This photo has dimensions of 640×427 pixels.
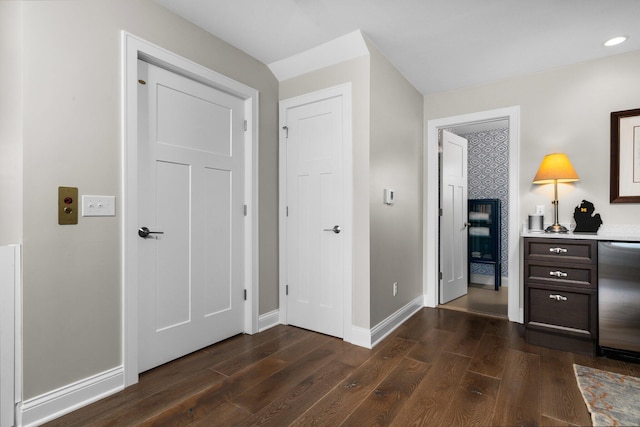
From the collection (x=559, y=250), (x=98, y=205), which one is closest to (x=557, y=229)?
(x=559, y=250)

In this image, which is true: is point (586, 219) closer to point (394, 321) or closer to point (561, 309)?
point (561, 309)

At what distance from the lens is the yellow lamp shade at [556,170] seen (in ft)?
9.14

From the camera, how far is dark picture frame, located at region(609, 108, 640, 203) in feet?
8.91

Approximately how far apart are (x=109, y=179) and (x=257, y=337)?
168 centimetres

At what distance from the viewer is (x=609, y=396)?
186cm

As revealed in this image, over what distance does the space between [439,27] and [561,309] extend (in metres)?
2.37

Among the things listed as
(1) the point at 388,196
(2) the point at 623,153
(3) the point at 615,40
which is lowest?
(1) the point at 388,196

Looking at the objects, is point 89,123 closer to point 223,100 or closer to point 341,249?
point 223,100

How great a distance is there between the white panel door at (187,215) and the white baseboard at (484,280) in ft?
12.5

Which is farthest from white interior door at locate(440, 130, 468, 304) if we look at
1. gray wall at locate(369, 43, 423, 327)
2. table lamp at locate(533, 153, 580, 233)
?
table lamp at locate(533, 153, 580, 233)

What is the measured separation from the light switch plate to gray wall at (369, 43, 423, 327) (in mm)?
1783

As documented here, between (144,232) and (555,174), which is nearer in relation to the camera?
(144,232)

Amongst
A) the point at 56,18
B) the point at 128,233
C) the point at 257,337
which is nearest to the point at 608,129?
the point at 257,337

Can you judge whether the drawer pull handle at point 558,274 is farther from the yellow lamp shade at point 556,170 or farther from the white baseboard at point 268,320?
the white baseboard at point 268,320
